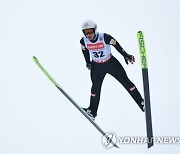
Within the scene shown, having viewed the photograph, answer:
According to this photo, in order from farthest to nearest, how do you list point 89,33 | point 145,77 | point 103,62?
1. point 103,62
2. point 89,33
3. point 145,77

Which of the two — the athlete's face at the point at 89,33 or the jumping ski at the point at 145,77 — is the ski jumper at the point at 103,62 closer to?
the athlete's face at the point at 89,33

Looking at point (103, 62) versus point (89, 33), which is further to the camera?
point (103, 62)

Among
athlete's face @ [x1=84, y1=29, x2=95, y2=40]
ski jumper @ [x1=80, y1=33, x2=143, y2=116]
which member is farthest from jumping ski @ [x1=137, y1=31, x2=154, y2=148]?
athlete's face @ [x1=84, y1=29, x2=95, y2=40]

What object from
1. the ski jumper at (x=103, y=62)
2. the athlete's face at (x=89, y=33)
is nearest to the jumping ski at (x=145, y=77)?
the ski jumper at (x=103, y=62)

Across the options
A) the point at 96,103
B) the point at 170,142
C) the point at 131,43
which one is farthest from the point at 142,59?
the point at 131,43

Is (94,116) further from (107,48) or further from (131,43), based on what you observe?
(131,43)

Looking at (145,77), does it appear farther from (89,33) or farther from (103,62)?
(89,33)

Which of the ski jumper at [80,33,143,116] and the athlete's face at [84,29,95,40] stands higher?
the athlete's face at [84,29,95,40]

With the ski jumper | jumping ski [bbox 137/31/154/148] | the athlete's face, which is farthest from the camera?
the ski jumper

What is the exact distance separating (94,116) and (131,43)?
7.03m

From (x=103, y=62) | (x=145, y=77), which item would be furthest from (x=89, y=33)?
(x=145, y=77)

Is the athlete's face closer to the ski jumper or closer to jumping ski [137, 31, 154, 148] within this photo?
the ski jumper

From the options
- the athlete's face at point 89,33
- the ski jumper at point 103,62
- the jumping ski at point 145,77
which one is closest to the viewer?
the jumping ski at point 145,77

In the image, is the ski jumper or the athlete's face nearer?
the athlete's face
